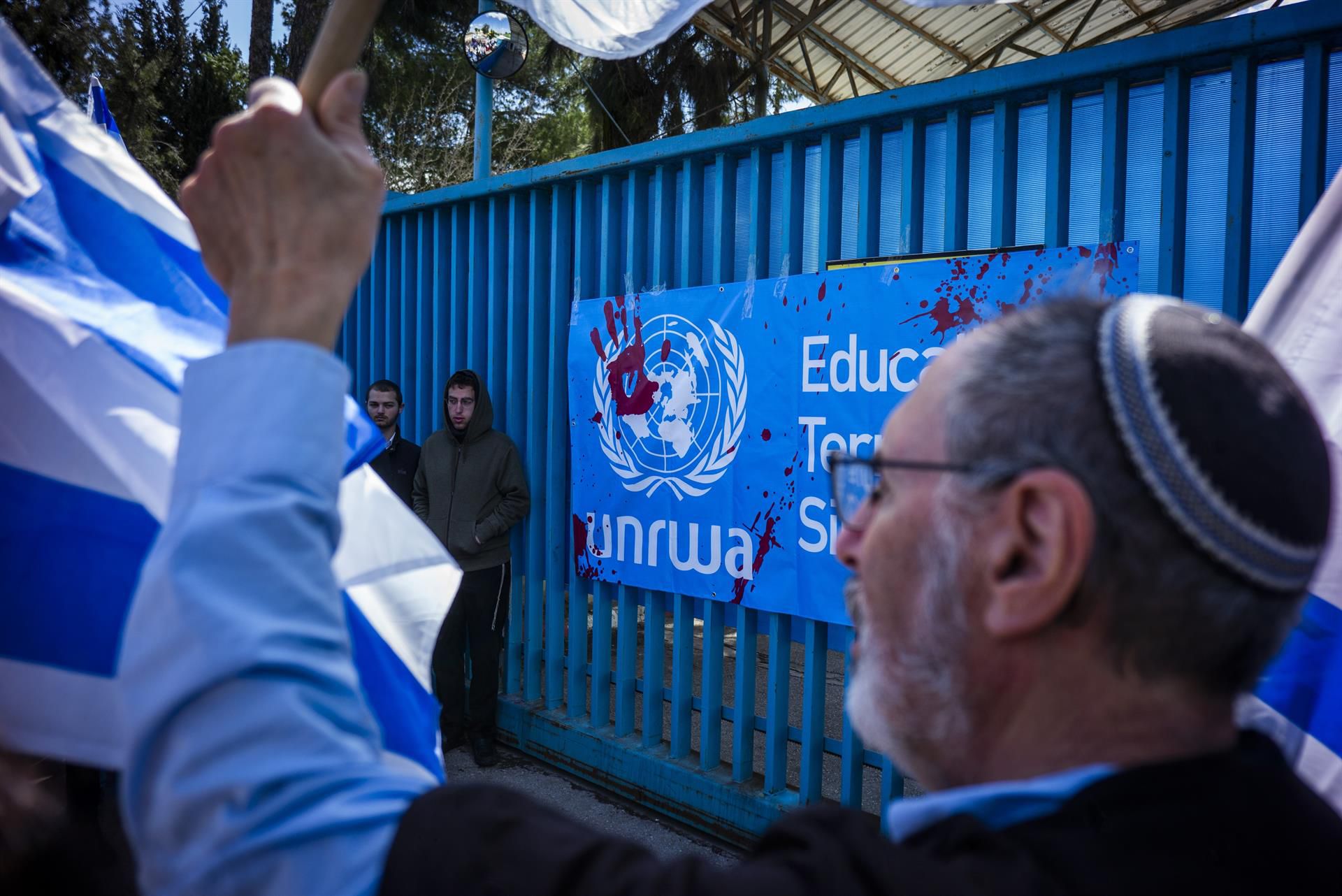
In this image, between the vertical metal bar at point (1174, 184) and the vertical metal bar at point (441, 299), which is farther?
the vertical metal bar at point (441, 299)

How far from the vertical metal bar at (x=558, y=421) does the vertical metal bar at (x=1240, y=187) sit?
3100 millimetres

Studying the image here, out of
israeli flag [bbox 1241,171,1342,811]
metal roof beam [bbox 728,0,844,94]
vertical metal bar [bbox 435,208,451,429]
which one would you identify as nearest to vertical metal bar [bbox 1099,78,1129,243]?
israeli flag [bbox 1241,171,1342,811]

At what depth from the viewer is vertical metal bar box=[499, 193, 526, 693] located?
5.33 meters

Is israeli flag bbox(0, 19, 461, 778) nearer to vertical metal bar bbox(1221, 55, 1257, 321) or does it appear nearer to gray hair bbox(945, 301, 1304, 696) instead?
gray hair bbox(945, 301, 1304, 696)

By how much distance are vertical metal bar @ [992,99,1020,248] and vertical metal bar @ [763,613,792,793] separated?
178cm

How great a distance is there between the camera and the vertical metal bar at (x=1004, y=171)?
3.48 meters

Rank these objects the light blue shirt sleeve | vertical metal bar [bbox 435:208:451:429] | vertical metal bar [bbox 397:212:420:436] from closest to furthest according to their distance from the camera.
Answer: the light blue shirt sleeve
vertical metal bar [bbox 435:208:451:429]
vertical metal bar [bbox 397:212:420:436]

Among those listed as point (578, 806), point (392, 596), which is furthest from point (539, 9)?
point (578, 806)

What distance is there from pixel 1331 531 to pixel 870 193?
279cm

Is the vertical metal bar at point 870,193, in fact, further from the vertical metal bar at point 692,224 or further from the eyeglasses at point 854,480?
the eyeglasses at point 854,480

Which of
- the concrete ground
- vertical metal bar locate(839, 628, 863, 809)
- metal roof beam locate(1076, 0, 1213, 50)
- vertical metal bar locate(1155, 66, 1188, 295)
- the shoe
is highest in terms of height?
metal roof beam locate(1076, 0, 1213, 50)

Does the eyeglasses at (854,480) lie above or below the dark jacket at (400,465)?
above

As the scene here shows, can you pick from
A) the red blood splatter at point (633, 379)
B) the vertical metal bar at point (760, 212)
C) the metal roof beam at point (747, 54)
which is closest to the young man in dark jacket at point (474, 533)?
the red blood splatter at point (633, 379)

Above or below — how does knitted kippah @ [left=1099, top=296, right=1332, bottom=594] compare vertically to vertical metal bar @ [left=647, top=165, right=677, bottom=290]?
below
